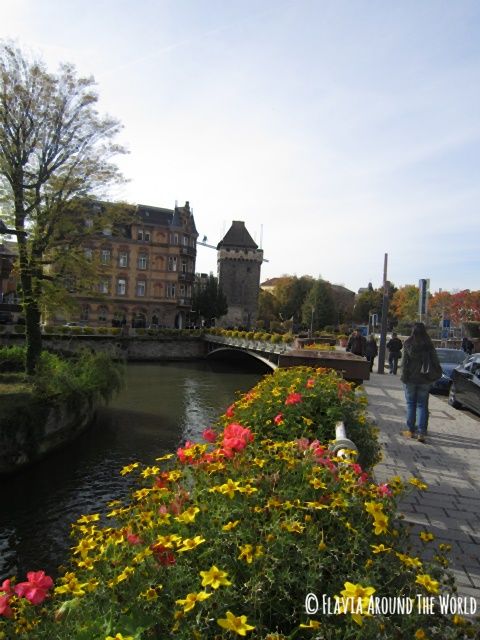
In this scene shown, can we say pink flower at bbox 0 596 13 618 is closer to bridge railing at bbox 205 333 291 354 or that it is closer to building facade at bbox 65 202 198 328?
bridge railing at bbox 205 333 291 354

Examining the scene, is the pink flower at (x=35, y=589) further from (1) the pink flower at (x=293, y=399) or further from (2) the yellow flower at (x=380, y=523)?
(1) the pink flower at (x=293, y=399)

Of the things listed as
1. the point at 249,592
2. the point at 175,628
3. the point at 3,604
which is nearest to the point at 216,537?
the point at 249,592

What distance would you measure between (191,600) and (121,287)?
54232 millimetres

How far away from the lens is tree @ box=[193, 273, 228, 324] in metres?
62.1

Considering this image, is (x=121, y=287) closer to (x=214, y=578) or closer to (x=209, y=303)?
(x=209, y=303)

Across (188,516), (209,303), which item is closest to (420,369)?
(188,516)

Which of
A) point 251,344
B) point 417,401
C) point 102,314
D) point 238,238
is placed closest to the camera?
point 417,401

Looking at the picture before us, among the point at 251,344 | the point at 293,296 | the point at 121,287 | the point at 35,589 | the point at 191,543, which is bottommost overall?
the point at 251,344

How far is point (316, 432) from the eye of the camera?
6.06 meters

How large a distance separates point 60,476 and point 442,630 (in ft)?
45.8

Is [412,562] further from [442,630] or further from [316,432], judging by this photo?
[316,432]

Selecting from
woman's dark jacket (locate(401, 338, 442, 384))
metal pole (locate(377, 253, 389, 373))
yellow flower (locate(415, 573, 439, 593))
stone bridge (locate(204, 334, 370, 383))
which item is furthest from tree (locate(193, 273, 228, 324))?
yellow flower (locate(415, 573, 439, 593))

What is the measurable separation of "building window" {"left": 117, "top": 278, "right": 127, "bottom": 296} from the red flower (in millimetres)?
53633

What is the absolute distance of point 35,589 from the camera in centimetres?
271
